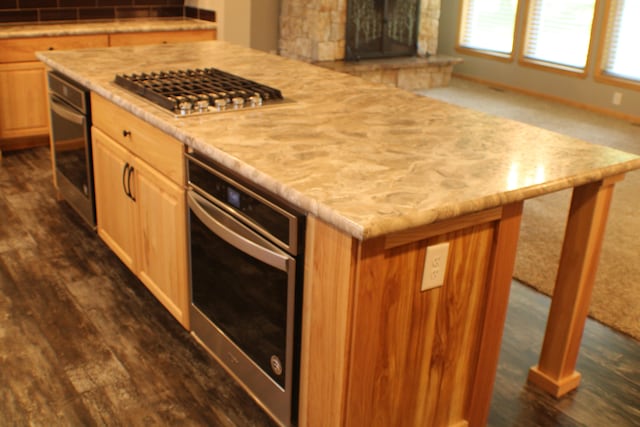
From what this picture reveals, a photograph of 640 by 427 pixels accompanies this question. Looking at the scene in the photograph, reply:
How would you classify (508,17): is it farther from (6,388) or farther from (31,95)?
(6,388)

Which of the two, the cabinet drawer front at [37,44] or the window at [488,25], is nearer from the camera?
the cabinet drawer front at [37,44]

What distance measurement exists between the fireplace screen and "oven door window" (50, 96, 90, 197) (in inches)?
171

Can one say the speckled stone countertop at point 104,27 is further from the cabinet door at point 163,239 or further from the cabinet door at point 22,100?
the cabinet door at point 163,239

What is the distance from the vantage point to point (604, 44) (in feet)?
22.2

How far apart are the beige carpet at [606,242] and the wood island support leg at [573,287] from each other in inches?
24.1

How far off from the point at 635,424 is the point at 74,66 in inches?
108

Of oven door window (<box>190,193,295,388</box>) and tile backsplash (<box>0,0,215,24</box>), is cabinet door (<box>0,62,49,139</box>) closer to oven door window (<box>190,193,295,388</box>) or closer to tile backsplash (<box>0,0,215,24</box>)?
tile backsplash (<box>0,0,215,24</box>)

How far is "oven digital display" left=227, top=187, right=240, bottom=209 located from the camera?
1.96 m

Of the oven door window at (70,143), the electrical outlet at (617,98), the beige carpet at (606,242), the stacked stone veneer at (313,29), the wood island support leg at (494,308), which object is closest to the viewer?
the wood island support leg at (494,308)

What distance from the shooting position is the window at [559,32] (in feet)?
22.8

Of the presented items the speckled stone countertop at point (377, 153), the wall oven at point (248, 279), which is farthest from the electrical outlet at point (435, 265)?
the wall oven at point (248, 279)

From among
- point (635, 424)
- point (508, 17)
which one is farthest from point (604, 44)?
point (635, 424)

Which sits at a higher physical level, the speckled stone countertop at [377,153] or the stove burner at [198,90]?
the stove burner at [198,90]

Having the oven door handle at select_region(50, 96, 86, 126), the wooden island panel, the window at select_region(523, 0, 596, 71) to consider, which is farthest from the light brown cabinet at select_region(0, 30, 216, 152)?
the window at select_region(523, 0, 596, 71)
